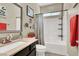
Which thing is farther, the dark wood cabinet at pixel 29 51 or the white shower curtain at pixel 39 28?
the white shower curtain at pixel 39 28

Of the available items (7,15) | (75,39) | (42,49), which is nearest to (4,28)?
Result: (7,15)

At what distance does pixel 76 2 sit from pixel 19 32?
47.0 inches

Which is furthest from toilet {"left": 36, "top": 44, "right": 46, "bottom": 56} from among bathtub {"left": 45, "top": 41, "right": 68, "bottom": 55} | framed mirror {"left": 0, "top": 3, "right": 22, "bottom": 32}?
framed mirror {"left": 0, "top": 3, "right": 22, "bottom": 32}

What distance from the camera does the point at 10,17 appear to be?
5.49 feet

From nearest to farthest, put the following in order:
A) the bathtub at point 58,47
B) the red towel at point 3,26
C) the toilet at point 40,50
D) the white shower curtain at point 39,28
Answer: the red towel at point 3,26
the toilet at point 40,50
the white shower curtain at point 39,28
the bathtub at point 58,47

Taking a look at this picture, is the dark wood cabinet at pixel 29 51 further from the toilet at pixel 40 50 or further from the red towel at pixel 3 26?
the red towel at pixel 3 26

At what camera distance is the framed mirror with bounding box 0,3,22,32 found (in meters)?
1.52

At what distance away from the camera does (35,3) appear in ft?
5.21

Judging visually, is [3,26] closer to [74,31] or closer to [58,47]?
[58,47]

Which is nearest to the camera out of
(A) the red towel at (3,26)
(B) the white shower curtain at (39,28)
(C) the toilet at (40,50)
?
(A) the red towel at (3,26)

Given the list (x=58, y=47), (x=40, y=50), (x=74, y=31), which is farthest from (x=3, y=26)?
(x=74, y=31)

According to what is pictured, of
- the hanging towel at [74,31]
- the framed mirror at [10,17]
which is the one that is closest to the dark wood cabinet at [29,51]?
the framed mirror at [10,17]

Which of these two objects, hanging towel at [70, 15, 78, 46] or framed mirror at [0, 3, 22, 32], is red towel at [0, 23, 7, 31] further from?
hanging towel at [70, 15, 78, 46]

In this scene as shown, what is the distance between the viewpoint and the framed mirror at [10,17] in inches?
60.0
